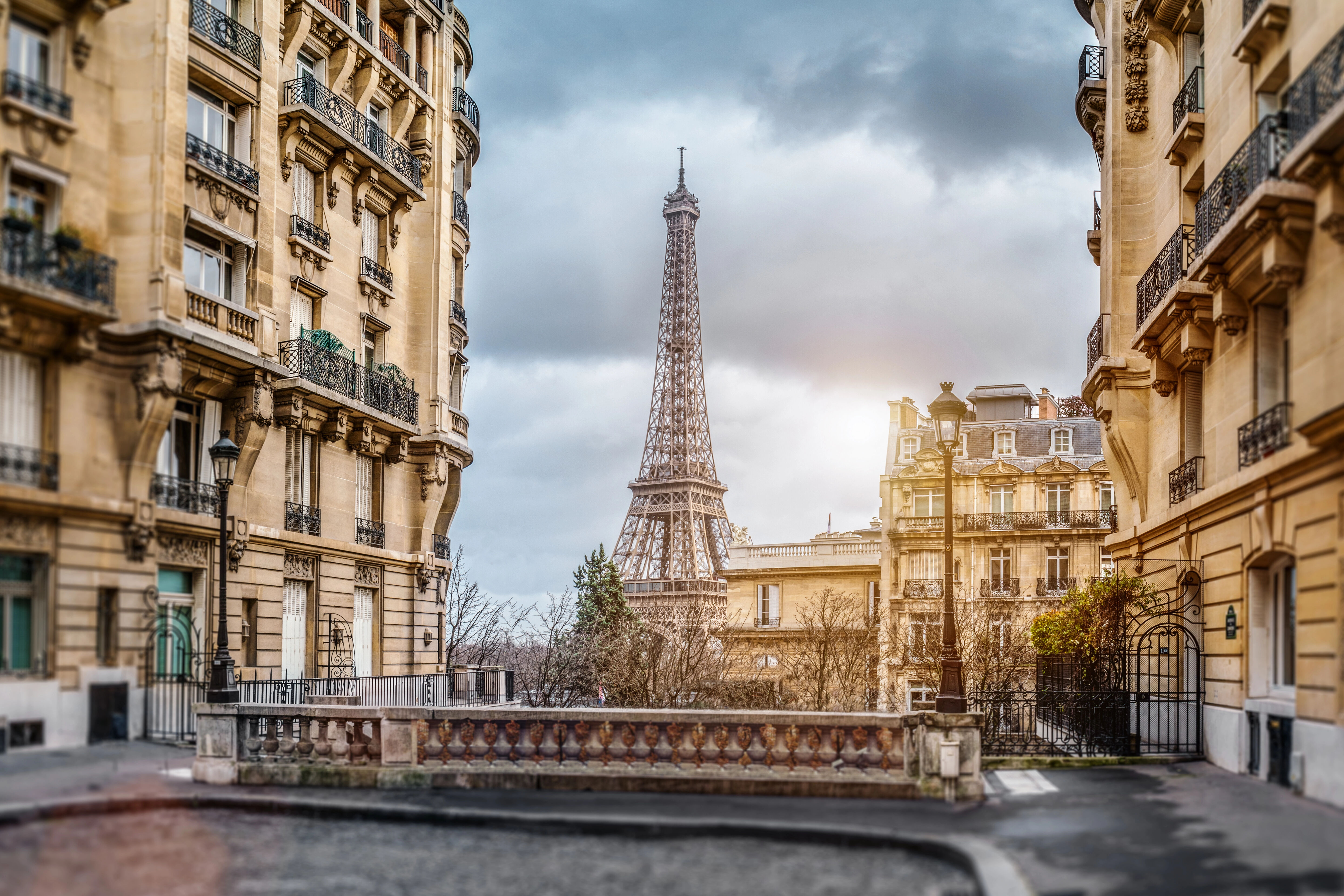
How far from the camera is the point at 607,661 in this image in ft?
148

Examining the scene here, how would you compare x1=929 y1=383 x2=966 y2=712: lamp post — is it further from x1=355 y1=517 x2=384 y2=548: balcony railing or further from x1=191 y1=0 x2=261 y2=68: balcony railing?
x1=355 y1=517 x2=384 y2=548: balcony railing

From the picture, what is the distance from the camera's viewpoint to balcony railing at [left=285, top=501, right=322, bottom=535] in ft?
94.2

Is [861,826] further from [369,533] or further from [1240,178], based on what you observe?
[369,533]

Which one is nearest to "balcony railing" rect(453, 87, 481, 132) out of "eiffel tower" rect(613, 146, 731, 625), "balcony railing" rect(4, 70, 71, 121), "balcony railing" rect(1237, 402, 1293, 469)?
"balcony railing" rect(4, 70, 71, 121)

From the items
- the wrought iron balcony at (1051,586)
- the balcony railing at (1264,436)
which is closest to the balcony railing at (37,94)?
the balcony railing at (1264,436)

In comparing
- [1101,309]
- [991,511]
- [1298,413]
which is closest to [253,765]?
[1298,413]

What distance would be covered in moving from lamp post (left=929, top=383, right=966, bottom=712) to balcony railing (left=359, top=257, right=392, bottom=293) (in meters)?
19.2

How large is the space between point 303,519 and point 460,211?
A: 13.8 metres

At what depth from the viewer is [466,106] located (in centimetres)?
3944

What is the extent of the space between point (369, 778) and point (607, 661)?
29.2 meters

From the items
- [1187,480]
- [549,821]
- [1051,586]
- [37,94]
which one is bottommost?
[549,821]

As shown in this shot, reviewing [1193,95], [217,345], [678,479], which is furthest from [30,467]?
[678,479]

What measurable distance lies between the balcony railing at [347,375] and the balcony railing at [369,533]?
2.82 meters

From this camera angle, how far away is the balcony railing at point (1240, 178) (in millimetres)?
16562
